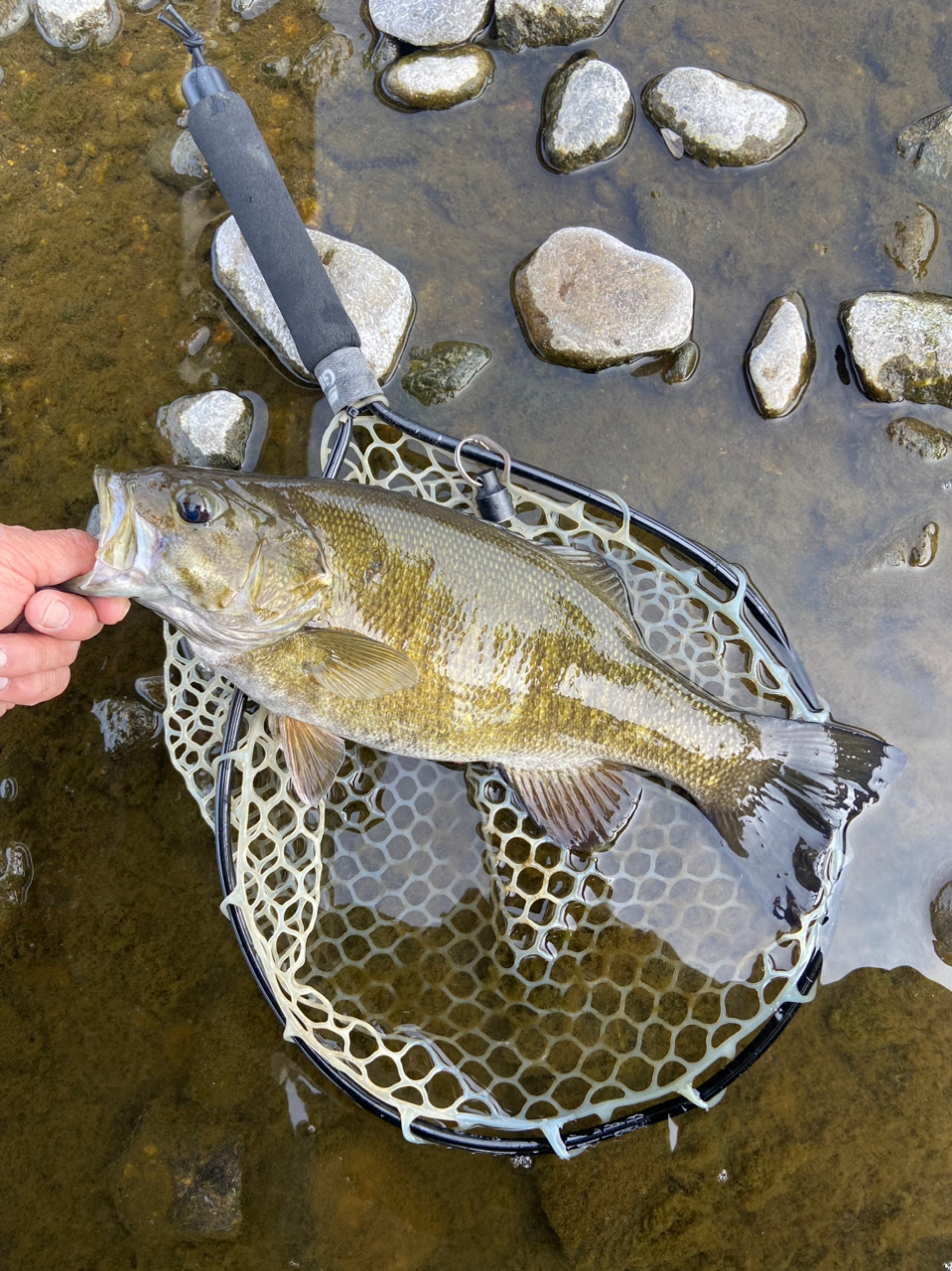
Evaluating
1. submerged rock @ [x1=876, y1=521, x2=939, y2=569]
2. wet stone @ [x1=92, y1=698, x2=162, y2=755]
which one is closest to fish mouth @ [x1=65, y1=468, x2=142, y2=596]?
wet stone @ [x1=92, y1=698, x2=162, y2=755]

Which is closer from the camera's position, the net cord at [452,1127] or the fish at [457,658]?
the fish at [457,658]

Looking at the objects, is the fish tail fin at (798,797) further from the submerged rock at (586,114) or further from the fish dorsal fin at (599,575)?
the submerged rock at (586,114)

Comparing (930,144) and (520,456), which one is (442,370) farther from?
(930,144)

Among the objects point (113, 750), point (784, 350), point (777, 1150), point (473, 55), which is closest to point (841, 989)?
point (777, 1150)

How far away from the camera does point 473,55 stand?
3797 millimetres

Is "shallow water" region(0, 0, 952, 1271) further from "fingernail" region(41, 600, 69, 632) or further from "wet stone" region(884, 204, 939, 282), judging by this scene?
"fingernail" region(41, 600, 69, 632)

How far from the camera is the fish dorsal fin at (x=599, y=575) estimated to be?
3031 mm

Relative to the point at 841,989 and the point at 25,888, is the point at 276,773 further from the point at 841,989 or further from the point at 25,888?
the point at 841,989

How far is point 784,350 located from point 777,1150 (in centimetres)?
346

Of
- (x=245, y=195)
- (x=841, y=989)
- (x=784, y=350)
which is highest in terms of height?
(x=245, y=195)

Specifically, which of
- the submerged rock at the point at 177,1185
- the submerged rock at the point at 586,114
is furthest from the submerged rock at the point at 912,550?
the submerged rock at the point at 177,1185

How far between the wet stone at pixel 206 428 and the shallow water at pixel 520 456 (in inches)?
4.6

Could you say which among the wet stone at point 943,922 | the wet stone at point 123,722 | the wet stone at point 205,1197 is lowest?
the wet stone at point 205,1197

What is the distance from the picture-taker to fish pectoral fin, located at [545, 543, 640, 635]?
3031 mm
